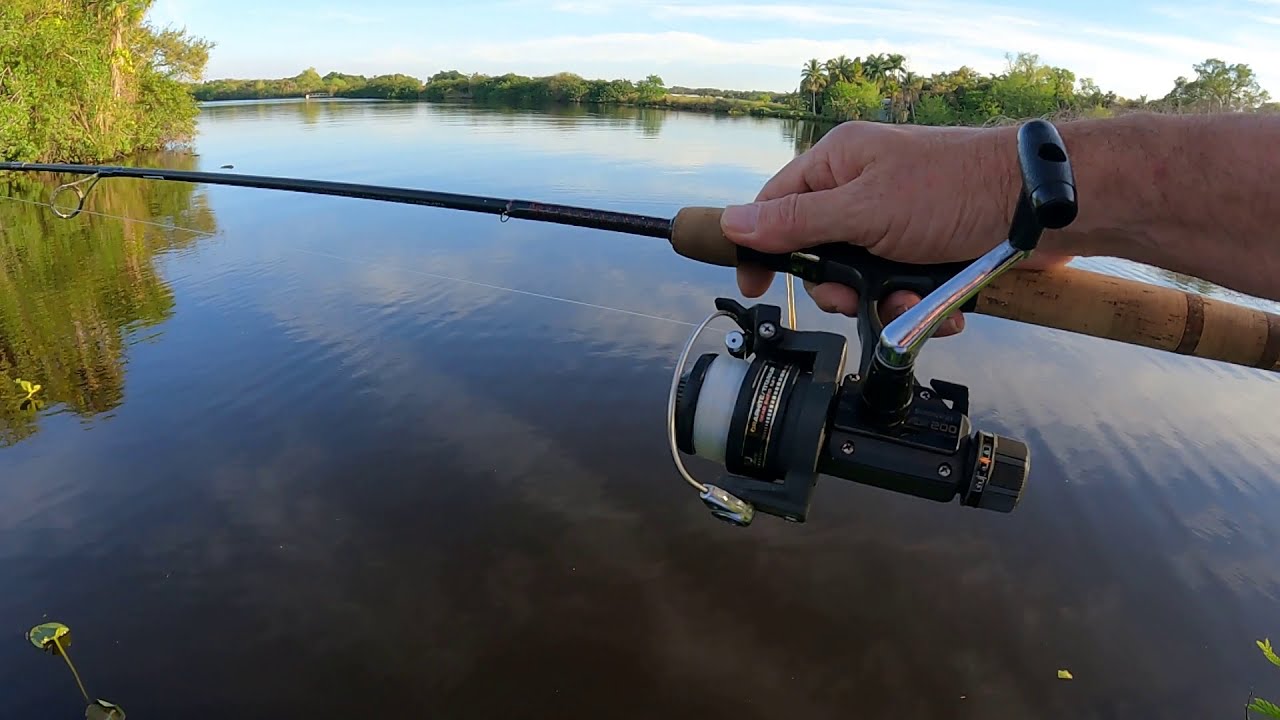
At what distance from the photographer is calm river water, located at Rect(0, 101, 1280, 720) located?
4.06m

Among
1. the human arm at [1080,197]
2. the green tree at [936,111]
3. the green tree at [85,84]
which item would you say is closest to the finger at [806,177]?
the human arm at [1080,197]

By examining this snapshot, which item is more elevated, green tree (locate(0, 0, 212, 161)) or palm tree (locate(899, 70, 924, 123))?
palm tree (locate(899, 70, 924, 123))

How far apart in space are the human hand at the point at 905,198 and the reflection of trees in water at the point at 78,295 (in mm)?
7247

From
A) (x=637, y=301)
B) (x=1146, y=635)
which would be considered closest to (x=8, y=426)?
(x=637, y=301)

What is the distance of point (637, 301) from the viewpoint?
9.35 meters

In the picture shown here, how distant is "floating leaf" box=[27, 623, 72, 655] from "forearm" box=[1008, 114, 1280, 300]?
522 cm

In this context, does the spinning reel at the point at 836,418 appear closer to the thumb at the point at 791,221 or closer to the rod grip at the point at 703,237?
the thumb at the point at 791,221

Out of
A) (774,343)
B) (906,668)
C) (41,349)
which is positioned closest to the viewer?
(774,343)

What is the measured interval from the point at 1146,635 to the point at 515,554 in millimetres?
4074

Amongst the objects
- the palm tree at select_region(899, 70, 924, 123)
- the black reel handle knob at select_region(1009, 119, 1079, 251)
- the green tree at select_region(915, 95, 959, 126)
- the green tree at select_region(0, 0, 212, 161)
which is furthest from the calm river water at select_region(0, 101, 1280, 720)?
the palm tree at select_region(899, 70, 924, 123)

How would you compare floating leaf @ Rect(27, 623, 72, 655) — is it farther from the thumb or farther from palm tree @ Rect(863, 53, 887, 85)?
palm tree @ Rect(863, 53, 887, 85)

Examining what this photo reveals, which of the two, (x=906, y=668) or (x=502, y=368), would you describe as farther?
(x=502, y=368)

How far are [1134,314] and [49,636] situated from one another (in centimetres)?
536

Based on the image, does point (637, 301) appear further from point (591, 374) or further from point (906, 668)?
point (906, 668)
